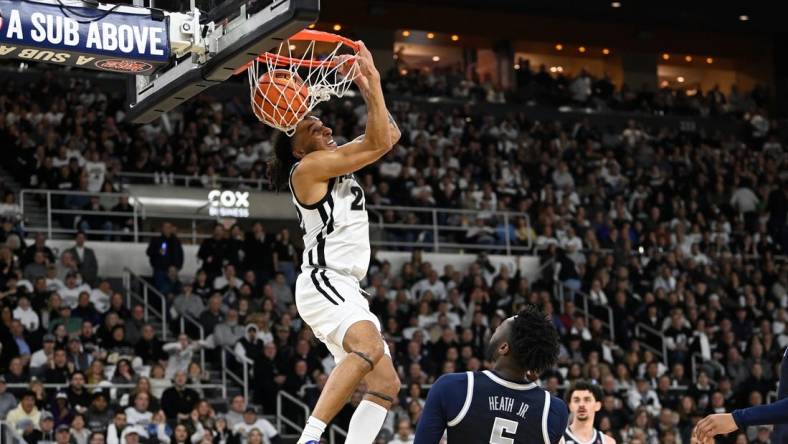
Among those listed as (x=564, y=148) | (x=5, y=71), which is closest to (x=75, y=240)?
(x=5, y=71)

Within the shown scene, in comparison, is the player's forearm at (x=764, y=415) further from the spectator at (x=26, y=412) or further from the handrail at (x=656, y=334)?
the handrail at (x=656, y=334)

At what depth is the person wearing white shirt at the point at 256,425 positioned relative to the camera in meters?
15.1

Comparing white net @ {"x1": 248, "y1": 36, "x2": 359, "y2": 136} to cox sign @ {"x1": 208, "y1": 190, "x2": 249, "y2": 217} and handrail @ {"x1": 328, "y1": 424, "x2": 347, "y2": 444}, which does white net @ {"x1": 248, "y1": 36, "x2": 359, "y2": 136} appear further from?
cox sign @ {"x1": 208, "y1": 190, "x2": 249, "y2": 217}

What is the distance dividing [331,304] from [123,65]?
7.03 ft

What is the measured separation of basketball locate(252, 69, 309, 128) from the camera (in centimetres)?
655

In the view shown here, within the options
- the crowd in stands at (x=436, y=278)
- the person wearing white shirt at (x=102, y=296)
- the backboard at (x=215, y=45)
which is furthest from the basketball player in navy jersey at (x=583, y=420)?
the person wearing white shirt at (x=102, y=296)

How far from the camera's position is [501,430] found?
512 centimetres

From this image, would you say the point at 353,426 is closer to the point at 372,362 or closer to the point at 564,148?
the point at 372,362

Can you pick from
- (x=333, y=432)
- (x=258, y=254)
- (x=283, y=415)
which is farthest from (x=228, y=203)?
(x=333, y=432)

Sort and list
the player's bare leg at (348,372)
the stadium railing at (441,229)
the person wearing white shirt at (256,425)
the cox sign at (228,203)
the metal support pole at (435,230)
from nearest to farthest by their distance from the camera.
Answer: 1. the player's bare leg at (348,372)
2. the person wearing white shirt at (256,425)
3. the cox sign at (228,203)
4. the metal support pole at (435,230)
5. the stadium railing at (441,229)

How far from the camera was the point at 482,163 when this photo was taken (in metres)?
24.8

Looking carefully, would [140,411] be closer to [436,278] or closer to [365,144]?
[436,278]

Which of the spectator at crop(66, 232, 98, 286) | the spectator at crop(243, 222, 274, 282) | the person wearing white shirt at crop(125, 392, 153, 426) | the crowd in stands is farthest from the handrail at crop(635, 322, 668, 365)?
the person wearing white shirt at crop(125, 392, 153, 426)

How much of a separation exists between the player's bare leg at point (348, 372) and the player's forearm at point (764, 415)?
1.79 metres
